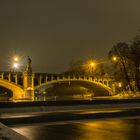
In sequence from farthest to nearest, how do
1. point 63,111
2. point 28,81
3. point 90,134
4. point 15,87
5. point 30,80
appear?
point 30,80 < point 28,81 < point 15,87 < point 63,111 < point 90,134

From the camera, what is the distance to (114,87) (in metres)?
94.4

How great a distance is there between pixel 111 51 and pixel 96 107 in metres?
34.6

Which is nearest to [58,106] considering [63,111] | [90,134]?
[63,111]

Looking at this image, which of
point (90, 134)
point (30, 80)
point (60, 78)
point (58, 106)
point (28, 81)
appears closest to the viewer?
point (90, 134)

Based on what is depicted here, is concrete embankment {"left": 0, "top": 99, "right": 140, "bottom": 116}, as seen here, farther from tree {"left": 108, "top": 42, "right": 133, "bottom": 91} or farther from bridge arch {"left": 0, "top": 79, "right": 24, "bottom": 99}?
bridge arch {"left": 0, "top": 79, "right": 24, "bottom": 99}

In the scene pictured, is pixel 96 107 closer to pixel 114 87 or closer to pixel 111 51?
pixel 111 51

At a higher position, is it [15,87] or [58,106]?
[15,87]

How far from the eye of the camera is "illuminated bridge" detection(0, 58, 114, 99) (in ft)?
276

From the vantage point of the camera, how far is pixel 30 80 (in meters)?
86.5

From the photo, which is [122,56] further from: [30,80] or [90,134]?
[90,134]

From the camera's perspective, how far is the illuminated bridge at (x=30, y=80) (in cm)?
8400

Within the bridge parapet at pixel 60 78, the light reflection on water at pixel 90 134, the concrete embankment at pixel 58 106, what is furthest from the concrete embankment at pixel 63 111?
the bridge parapet at pixel 60 78

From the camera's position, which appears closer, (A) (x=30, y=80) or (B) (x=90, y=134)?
(B) (x=90, y=134)

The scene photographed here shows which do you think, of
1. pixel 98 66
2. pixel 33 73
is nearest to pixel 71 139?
pixel 33 73
